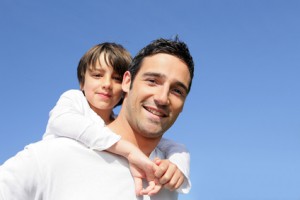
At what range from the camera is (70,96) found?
442 centimetres

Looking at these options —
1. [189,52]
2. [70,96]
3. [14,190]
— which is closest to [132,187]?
[14,190]

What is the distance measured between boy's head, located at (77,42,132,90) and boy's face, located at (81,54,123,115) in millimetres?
59

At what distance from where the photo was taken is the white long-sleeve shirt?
2812 mm

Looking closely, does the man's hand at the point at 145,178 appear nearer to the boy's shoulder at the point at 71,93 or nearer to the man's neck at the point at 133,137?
the man's neck at the point at 133,137

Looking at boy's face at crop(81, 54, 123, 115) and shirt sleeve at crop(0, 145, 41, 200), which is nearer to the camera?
shirt sleeve at crop(0, 145, 41, 200)

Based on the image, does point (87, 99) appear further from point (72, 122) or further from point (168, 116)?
point (168, 116)

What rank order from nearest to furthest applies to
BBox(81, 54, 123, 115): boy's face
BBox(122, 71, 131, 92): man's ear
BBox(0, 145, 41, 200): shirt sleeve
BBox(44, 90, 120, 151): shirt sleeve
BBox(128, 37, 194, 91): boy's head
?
BBox(0, 145, 41, 200): shirt sleeve
BBox(44, 90, 120, 151): shirt sleeve
BBox(128, 37, 194, 91): boy's head
BBox(122, 71, 131, 92): man's ear
BBox(81, 54, 123, 115): boy's face

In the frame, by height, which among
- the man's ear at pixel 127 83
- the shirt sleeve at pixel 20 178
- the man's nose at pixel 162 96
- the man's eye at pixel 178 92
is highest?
the man's ear at pixel 127 83

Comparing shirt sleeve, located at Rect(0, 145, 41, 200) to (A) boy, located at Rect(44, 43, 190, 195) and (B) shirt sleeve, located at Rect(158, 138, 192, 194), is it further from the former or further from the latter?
(B) shirt sleeve, located at Rect(158, 138, 192, 194)

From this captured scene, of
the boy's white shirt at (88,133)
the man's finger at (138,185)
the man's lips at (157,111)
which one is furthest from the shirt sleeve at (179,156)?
the man's lips at (157,111)

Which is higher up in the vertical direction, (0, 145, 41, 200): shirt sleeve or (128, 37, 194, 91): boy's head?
(128, 37, 194, 91): boy's head

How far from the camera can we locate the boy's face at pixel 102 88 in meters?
4.63

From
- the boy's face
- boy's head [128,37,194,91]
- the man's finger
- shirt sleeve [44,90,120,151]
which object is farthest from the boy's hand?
the boy's face

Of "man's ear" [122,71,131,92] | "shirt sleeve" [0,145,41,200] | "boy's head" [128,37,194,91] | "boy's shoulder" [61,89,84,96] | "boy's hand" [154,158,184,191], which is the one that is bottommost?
"shirt sleeve" [0,145,41,200]
